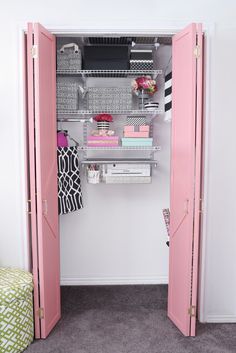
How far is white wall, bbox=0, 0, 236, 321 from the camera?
250 cm

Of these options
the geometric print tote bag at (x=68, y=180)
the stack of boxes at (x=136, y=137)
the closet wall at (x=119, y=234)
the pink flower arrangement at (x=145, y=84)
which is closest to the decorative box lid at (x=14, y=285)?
the geometric print tote bag at (x=68, y=180)

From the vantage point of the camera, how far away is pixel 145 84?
2992 mm

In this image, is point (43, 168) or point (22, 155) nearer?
point (43, 168)

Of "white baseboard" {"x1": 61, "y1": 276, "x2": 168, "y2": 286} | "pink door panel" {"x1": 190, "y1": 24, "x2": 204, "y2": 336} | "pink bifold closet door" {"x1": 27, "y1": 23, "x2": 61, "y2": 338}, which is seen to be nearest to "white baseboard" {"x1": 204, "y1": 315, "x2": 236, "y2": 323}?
"pink door panel" {"x1": 190, "y1": 24, "x2": 204, "y2": 336}

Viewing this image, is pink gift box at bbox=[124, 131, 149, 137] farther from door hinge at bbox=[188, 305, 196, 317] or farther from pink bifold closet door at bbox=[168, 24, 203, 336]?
door hinge at bbox=[188, 305, 196, 317]

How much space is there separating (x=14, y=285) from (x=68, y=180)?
3.73 ft

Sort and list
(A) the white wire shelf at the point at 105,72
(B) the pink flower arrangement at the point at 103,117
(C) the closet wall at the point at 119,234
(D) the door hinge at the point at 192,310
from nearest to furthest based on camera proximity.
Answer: (D) the door hinge at the point at 192,310 < (A) the white wire shelf at the point at 105,72 < (B) the pink flower arrangement at the point at 103,117 < (C) the closet wall at the point at 119,234

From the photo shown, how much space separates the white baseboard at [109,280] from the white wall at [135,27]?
0.85 meters

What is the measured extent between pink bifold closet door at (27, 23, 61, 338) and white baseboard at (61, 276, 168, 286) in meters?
0.76

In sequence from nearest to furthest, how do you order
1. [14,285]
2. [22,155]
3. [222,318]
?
[14,285] → [22,155] → [222,318]

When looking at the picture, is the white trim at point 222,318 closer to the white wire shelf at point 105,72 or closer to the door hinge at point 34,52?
the white wire shelf at point 105,72

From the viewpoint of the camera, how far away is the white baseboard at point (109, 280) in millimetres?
3400

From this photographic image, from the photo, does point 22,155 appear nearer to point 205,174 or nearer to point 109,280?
point 205,174

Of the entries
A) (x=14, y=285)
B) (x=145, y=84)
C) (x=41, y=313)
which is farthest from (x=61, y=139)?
(x=41, y=313)
